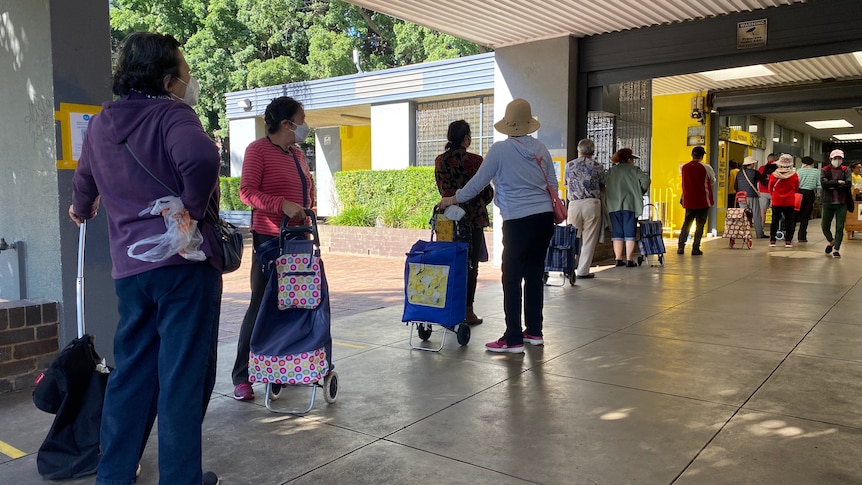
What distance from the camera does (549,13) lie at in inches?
335

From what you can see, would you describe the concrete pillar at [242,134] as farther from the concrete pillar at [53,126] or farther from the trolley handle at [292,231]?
the trolley handle at [292,231]

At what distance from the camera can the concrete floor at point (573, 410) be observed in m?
3.01

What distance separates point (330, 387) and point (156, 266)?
165cm

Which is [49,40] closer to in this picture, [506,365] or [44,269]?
[44,269]

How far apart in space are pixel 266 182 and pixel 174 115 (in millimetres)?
1468

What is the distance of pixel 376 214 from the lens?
45.1 feet

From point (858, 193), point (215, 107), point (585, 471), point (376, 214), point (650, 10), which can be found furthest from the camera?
point (215, 107)

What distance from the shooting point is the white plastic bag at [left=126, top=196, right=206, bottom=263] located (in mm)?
2467

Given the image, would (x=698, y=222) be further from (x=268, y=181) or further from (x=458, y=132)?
(x=268, y=181)

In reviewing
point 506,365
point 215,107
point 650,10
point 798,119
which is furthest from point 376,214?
point 215,107

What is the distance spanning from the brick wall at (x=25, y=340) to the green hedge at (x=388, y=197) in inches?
351

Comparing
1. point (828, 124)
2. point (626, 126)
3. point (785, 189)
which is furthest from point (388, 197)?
point (828, 124)

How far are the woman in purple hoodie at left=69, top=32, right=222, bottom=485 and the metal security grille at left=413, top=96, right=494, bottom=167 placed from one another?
13.7 m

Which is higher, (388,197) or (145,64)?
(145,64)
